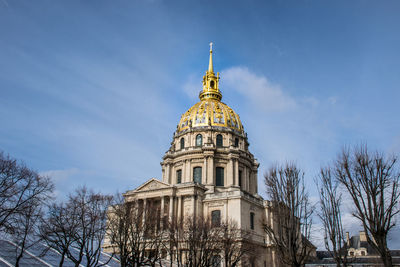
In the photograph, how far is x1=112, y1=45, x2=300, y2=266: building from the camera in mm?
48781

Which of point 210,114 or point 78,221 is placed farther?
point 210,114

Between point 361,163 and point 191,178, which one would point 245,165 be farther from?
point 361,163

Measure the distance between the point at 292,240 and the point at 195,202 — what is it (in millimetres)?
26638

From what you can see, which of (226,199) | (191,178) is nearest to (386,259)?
(226,199)

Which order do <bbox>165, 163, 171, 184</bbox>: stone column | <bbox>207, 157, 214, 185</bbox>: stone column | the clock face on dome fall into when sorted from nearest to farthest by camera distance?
<bbox>207, 157, 214, 185</bbox>: stone column
<bbox>165, 163, 171, 184</bbox>: stone column
the clock face on dome

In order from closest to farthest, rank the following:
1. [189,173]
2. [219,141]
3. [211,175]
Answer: [211,175] → [189,173] → [219,141]

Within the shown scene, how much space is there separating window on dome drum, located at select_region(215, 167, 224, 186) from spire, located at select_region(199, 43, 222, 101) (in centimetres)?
1547

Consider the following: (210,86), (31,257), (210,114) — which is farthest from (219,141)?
(31,257)

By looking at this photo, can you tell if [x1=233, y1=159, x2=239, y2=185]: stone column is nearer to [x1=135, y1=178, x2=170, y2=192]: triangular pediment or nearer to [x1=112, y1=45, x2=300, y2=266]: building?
[x1=112, y1=45, x2=300, y2=266]: building

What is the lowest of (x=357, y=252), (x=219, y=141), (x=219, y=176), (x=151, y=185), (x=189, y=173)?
(x=357, y=252)

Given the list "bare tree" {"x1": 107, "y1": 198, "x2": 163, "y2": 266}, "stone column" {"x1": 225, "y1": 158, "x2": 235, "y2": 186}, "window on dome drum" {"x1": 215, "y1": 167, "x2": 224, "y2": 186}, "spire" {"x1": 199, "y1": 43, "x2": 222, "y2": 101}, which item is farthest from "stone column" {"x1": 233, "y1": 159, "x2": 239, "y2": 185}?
"bare tree" {"x1": 107, "y1": 198, "x2": 163, "y2": 266}

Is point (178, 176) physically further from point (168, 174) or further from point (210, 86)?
point (210, 86)

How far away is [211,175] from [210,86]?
2071 cm

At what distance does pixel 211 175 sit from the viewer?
57.1 m
